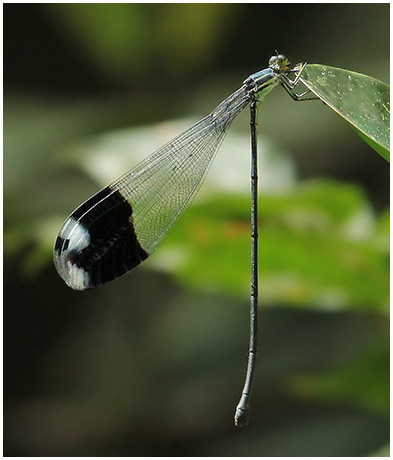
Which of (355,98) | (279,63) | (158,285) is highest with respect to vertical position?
(158,285)

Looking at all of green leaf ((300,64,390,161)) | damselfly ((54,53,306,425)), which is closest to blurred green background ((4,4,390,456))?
damselfly ((54,53,306,425))

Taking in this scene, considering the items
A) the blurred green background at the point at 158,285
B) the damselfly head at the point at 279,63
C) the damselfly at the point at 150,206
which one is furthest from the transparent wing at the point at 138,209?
the blurred green background at the point at 158,285

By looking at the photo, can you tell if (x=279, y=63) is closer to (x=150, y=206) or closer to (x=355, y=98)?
(x=150, y=206)

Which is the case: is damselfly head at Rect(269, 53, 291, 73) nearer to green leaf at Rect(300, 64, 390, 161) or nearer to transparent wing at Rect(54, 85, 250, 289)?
transparent wing at Rect(54, 85, 250, 289)

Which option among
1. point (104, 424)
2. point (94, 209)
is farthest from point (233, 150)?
point (104, 424)

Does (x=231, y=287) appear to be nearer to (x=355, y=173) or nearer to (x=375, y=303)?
(x=375, y=303)

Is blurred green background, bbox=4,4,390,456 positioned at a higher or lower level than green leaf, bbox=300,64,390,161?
higher

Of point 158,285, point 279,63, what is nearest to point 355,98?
point 279,63
